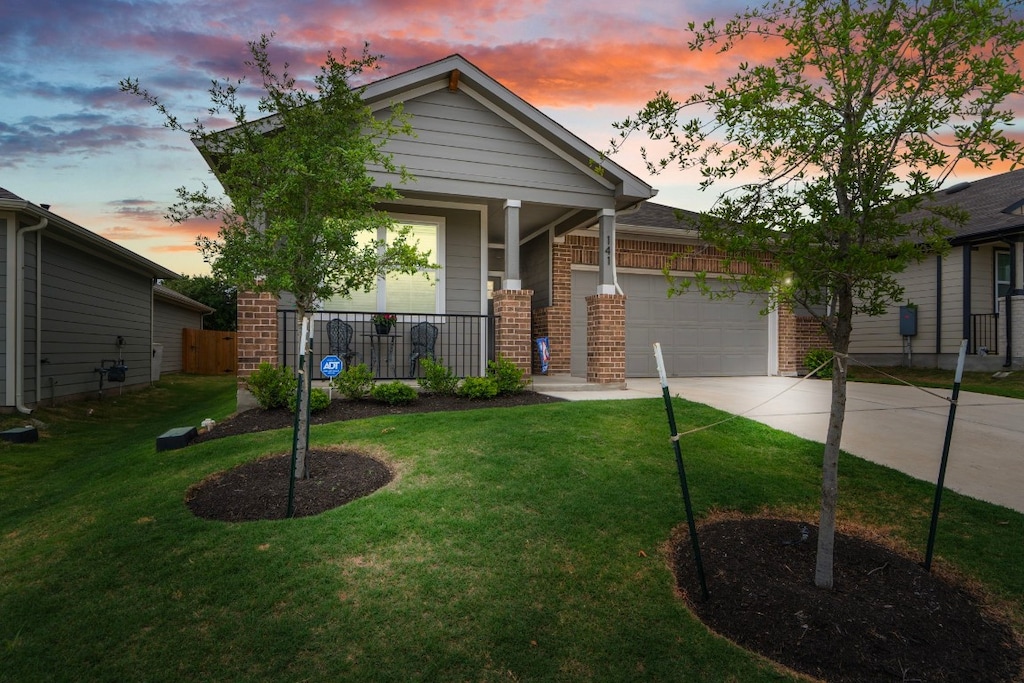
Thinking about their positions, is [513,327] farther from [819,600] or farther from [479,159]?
[819,600]

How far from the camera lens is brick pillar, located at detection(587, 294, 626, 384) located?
9344mm

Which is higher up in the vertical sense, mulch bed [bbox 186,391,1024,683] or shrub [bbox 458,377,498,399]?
shrub [bbox 458,377,498,399]

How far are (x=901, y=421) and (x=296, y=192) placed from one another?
7.69 meters

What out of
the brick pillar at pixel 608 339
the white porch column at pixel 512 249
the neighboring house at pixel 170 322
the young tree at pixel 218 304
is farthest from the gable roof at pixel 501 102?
the young tree at pixel 218 304

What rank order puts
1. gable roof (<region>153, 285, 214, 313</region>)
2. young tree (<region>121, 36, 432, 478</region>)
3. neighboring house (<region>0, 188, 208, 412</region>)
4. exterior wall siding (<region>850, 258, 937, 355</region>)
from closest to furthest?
young tree (<region>121, 36, 432, 478</region>) < neighboring house (<region>0, 188, 208, 412</region>) < exterior wall siding (<region>850, 258, 937, 355</region>) < gable roof (<region>153, 285, 214, 313</region>)

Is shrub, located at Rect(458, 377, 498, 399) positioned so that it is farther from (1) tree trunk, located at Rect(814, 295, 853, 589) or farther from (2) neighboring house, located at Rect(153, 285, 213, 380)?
(2) neighboring house, located at Rect(153, 285, 213, 380)

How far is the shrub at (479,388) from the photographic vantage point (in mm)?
8031

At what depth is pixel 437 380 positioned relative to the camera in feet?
27.3

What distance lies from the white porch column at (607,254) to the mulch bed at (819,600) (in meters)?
5.61

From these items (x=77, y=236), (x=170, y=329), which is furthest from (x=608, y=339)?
(x=170, y=329)

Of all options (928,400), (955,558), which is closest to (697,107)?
(955,558)

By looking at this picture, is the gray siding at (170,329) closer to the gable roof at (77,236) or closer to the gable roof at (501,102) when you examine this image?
the gable roof at (77,236)

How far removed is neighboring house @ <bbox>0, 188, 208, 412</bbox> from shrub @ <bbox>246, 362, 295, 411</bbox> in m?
5.40

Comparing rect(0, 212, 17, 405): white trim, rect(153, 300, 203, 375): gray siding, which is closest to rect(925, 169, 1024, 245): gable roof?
rect(0, 212, 17, 405): white trim
